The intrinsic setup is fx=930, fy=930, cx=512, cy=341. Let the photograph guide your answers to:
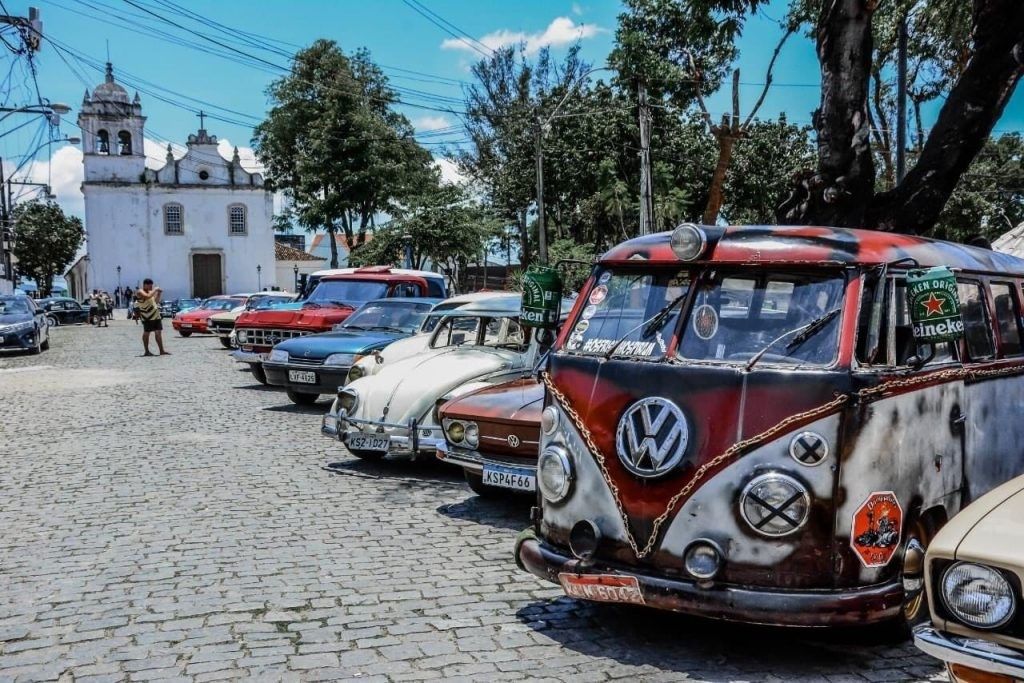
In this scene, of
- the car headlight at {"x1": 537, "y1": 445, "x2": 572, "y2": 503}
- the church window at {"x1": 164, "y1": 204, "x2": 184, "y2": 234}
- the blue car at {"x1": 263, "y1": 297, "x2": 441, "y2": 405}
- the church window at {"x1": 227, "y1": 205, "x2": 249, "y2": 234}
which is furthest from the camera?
the church window at {"x1": 227, "y1": 205, "x2": 249, "y2": 234}

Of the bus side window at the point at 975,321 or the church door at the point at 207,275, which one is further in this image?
the church door at the point at 207,275

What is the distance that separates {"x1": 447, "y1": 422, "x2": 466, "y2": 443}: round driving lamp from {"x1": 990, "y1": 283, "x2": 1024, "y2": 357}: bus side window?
382cm

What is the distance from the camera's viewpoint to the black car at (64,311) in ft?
142

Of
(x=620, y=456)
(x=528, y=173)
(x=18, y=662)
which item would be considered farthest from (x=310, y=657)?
(x=528, y=173)

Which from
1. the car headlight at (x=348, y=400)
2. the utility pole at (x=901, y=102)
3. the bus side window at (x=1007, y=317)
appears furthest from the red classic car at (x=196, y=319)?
the bus side window at (x=1007, y=317)

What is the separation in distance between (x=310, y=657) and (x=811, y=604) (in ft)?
7.71

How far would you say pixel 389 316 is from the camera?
13359mm

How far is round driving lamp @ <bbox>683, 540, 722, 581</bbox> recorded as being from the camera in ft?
13.9

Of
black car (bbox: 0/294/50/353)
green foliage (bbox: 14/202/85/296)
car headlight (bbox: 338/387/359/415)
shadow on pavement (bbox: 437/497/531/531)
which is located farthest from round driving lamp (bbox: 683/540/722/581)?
green foliage (bbox: 14/202/85/296)

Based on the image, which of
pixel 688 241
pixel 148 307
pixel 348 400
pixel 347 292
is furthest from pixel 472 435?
pixel 148 307

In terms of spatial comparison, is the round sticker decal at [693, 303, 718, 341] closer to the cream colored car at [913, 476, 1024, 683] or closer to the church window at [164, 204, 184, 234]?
the cream colored car at [913, 476, 1024, 683]

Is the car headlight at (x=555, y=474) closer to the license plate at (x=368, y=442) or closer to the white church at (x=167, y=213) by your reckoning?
the license plate at (x=368, y=442)

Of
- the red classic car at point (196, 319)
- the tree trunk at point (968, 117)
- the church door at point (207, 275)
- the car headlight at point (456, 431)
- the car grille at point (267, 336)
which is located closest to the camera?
the car headlight at point (456, 431)

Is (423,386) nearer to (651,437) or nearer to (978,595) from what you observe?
(651,437)
